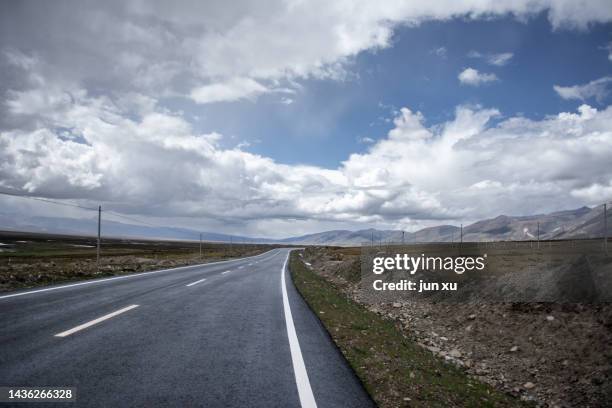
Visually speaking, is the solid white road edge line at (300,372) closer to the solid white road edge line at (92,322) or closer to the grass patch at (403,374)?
the grass patch at (403,374)

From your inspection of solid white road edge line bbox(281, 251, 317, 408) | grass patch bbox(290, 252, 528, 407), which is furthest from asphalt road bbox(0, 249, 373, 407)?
grass patch bbox(290, 252, 528, 407)

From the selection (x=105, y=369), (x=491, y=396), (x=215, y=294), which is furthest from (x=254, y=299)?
(x=491, y=396)

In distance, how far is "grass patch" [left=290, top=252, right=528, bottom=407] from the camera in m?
4.58

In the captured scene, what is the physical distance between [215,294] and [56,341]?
22.2ft

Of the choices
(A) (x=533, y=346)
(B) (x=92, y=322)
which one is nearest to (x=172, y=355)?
(B) (x=92, y=322)

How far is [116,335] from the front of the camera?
20.7 ft

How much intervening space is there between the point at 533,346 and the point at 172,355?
23.1 ft

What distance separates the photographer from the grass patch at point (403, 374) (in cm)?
458

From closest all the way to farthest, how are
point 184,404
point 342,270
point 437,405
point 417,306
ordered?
point 184,404
point 437,405
point 417,306
point 342,270

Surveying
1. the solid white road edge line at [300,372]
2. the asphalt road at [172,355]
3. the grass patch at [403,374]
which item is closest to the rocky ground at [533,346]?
the grass patch at [403,374]

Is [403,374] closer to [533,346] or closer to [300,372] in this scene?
[300,372]

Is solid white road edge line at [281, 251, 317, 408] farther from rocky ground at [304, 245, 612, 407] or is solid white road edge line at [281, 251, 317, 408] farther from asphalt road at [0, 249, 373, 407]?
rocky ground at [304, 245, 612, 407]

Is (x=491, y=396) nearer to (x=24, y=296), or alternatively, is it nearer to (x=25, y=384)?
(x=25, y=384)

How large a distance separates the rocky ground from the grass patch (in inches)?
28.1
